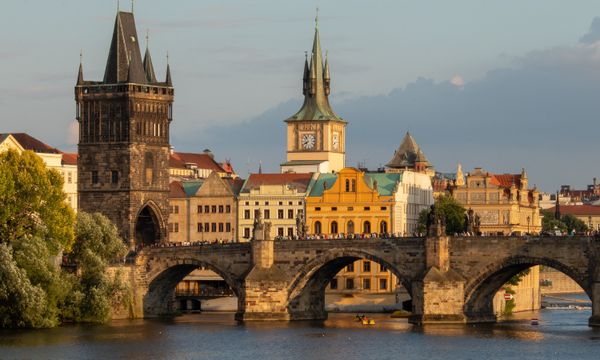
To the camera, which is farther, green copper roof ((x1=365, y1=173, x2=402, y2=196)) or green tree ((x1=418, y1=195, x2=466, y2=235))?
green tree ((x1=418, y1=195, x2=466, y2=235))

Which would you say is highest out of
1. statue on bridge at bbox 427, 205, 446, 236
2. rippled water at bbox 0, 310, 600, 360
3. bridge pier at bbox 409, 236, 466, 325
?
statue on bridge at bbox 427, 205, 446, 236

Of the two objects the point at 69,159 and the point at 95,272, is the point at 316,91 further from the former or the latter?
the point at 95,272

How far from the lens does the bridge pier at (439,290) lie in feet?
407

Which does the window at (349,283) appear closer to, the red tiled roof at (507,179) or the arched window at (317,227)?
the arched window at (317,227)

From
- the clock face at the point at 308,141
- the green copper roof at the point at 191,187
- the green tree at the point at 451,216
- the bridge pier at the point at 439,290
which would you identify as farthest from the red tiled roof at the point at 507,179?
the bridge pier at the point at 439,290

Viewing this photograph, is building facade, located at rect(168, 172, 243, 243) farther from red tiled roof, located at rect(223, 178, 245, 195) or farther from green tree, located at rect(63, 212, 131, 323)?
green tree, located at rect(63, 212, 131, 323)

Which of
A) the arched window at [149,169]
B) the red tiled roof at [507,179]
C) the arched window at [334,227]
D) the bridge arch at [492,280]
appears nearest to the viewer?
the bridge arch at [492,280]

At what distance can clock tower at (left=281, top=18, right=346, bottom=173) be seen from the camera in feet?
584

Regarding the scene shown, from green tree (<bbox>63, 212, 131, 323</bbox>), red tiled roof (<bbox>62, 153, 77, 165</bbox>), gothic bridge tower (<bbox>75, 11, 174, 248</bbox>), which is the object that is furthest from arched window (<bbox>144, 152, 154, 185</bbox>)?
red tiled roof (<bbox>62, 153, 77, 165</bbox>)

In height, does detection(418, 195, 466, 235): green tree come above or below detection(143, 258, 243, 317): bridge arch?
above

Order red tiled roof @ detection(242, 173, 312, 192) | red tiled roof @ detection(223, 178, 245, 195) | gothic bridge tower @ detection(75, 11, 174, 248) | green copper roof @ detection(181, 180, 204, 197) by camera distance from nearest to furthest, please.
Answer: gothic bridge tower @ detection(75, 11, 174, 248) → red tiled roof @ detection(242, 173, 312, 192) → red tiled roof @ detection(223, 178, 245, 195) → green copper roof @ detection(181, 180, 204, 197)

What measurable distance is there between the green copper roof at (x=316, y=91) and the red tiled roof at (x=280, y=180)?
1182 cm

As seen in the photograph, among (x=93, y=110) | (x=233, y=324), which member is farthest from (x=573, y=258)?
(x=93, y=110)

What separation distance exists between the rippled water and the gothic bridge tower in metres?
15.8
